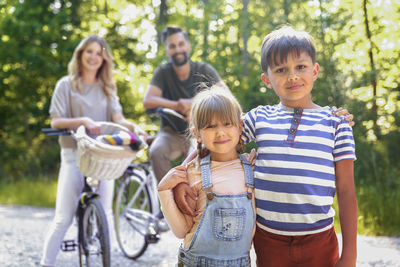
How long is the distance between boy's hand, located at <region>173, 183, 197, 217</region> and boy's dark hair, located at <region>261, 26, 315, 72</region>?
22.6 inches

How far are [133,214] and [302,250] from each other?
3096 millimetres

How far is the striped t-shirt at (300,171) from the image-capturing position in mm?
1774

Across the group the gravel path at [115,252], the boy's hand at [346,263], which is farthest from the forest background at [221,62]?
the boy's hand at [346,263]

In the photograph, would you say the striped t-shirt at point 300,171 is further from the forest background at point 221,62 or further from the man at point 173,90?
the man at point 173,90

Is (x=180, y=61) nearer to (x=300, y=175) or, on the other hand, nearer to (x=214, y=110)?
(x=214, y=110)

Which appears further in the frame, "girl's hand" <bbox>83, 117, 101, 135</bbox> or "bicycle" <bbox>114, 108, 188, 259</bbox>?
"bicycle" <bbox>114, 108, 188, 259</bbox>

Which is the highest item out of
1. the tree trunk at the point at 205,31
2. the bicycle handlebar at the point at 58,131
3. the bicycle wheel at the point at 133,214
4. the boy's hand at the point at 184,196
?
the tree trunk at the point at 205,31

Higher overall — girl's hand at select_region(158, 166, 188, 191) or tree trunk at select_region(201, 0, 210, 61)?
tree trunk at select_region(201, 0, 210, 61)

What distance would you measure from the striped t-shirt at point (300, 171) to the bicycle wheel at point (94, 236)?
1910 mm

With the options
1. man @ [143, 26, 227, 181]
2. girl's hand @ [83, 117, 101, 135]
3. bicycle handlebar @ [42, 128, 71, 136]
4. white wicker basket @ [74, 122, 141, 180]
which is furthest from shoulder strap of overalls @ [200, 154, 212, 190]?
man @ [143, 26, 227, 181]

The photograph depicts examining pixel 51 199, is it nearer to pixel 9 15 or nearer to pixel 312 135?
pixel 9 15

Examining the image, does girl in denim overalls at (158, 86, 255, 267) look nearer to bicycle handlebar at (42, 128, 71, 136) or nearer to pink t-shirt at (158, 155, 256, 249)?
pink t-shirt at (158, 155, 256, 249)

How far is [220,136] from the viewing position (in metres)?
1.87

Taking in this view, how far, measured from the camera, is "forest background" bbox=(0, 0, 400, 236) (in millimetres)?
6531
